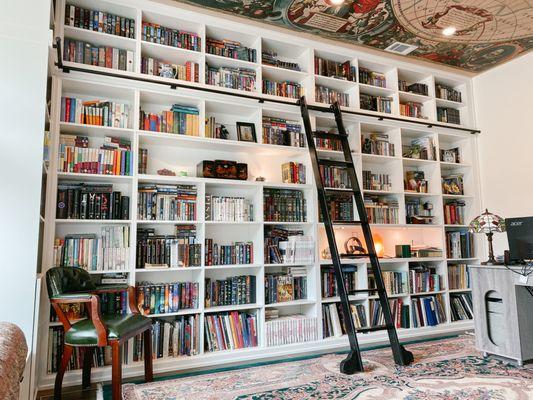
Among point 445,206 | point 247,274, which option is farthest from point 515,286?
point 247,274

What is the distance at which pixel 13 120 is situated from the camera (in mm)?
2387

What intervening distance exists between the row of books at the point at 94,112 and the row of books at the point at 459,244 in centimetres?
375

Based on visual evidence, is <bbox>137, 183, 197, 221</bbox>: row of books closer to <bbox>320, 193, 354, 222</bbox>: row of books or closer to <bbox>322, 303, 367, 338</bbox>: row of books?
<bbox>320, 193, 354, 222</bbox>: row of books

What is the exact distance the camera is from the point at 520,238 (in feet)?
9.77

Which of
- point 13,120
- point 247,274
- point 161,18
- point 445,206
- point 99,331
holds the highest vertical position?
point 161,18

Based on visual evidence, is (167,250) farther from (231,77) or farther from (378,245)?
(378,245)

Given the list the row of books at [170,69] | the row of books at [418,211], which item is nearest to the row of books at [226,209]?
the row of books at [170,69]

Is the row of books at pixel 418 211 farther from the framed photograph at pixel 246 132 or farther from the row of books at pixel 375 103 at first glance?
the framed photograph at pixel 246 132

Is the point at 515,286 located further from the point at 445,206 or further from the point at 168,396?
the point at 168,396

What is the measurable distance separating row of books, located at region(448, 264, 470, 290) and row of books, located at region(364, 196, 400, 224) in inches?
37.5

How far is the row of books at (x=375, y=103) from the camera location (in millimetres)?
4238

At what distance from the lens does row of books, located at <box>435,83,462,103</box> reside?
4.75 meters

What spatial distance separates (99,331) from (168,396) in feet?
2.06

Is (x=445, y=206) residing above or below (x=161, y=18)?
below
